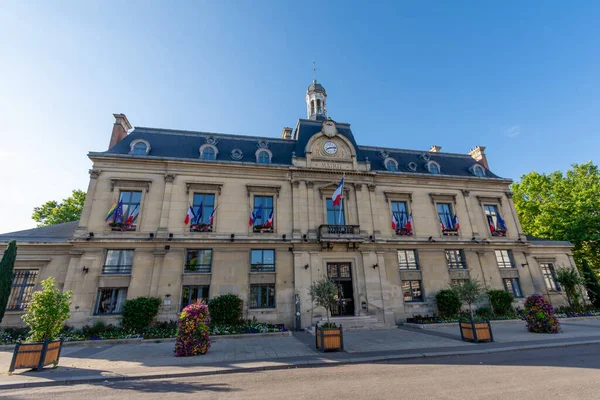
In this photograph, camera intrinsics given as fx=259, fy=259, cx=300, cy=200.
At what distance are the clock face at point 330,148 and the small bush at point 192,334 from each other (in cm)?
1706

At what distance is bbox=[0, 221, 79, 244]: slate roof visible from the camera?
17.8 m

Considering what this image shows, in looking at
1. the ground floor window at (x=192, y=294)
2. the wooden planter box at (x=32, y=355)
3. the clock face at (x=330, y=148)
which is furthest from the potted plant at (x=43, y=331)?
the clock face at (x=330, y=148)

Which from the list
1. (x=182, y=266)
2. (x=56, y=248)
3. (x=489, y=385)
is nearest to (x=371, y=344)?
(x=489, y=385)

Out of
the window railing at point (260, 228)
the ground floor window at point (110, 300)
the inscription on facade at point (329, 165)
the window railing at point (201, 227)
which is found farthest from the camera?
the inscription on facade at point (329, 165)

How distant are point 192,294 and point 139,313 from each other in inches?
129

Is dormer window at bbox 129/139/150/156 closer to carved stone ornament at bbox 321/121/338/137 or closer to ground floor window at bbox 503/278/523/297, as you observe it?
carved stone ornament at bbox 321/121/338/137

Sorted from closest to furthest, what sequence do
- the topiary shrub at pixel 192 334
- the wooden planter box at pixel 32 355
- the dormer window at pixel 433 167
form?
the wooden planter box at pixel 32 355
the topiary shrub at pixel 192 334
the dormer window at pixel 433 167

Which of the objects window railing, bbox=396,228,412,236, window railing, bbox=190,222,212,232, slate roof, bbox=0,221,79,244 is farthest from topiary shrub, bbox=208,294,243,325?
window railing, bbox=396,228,412,236

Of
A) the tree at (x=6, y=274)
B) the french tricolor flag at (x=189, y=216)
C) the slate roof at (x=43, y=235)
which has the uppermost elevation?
the french tricolor flag at (x=189, y=216)

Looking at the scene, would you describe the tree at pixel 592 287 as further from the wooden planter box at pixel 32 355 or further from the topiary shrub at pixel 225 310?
the wooden planter box at pixel 32 355

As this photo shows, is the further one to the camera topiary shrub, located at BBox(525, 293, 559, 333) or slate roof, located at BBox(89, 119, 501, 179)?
slate roof, located at BBox(89, 119, 501, 179)

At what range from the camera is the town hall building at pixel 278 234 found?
18.0 meters

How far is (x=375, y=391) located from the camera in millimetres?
7047

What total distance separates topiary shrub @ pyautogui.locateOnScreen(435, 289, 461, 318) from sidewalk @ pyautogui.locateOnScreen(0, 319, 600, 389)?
463 centimetres
